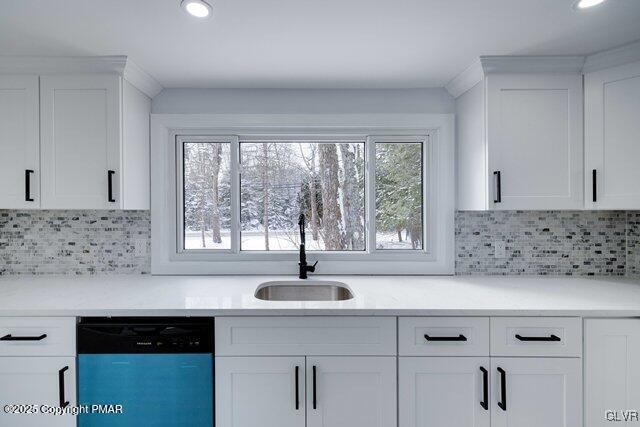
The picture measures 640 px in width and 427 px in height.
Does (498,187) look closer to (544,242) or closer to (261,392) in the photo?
(544,242)

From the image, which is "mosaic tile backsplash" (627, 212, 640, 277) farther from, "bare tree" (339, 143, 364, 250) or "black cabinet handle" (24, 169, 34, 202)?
Answer: "black cabinet handle" (24, 169, 34, 202)

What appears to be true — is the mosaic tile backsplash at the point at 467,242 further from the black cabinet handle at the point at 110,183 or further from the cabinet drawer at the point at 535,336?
the cabinet drawer at the point at 535,336

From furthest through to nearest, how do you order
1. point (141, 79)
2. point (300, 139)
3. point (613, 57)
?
point (300, 139) < point (141, 79) < point (613, 57)

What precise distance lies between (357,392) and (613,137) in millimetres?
1834

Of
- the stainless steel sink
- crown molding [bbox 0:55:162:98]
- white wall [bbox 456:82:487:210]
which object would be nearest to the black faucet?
the stainless steel sink

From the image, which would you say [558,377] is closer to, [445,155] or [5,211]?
[445,155]

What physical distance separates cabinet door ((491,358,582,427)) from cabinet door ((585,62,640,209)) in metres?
0.89

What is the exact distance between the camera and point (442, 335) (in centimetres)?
149

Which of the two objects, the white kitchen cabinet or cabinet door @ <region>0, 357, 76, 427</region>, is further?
the white kitchen cabinet

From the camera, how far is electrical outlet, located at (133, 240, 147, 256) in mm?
2145

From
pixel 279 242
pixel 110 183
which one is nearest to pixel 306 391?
pixel 279 242

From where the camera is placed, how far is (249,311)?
4.80 feet

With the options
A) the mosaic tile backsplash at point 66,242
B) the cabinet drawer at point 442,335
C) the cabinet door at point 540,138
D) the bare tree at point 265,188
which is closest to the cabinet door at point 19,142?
the mosaic tile backsplash at point 66,242

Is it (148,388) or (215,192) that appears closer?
(148,388)
